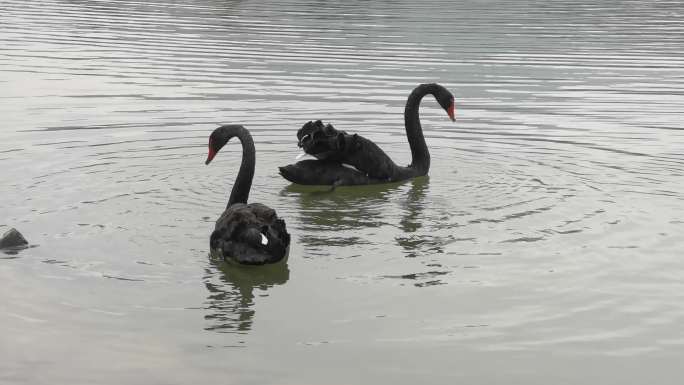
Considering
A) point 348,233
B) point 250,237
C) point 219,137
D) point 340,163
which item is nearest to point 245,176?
point 219,137

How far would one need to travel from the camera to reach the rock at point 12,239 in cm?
705

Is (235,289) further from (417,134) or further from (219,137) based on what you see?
(417,134)

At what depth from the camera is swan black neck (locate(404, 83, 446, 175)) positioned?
9.96 m

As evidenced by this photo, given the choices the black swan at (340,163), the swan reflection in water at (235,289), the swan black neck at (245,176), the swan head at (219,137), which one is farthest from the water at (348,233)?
the swan head at (219,137)

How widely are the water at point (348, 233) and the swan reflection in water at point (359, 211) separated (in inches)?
1.3

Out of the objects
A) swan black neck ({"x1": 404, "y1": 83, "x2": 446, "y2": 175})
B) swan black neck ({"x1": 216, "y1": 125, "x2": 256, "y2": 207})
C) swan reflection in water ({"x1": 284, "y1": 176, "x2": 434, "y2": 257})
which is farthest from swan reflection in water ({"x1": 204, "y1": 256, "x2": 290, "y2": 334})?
swan black neck ({"x1": 404, "y1": 83, "x2": 446, "y2": 175})

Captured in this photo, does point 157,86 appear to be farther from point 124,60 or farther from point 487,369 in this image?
point 487,369

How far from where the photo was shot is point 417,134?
10250 mm

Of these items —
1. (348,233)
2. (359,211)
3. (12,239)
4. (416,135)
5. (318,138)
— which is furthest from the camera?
(416,135)

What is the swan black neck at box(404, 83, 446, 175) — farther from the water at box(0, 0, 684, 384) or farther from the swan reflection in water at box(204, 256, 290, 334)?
the swan reflection in water at box(204, 256, 290, 334)

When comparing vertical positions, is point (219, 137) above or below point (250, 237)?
above

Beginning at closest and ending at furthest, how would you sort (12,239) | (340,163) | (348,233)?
(12,239), (348,233), (340,163)

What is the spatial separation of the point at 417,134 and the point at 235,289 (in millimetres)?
4072

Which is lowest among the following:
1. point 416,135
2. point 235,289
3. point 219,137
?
point 235,289
